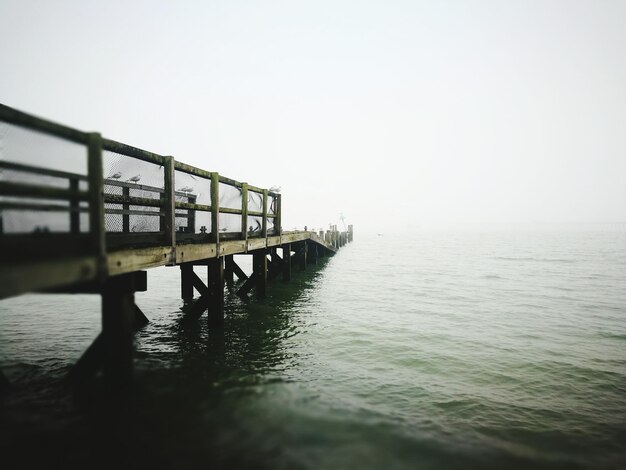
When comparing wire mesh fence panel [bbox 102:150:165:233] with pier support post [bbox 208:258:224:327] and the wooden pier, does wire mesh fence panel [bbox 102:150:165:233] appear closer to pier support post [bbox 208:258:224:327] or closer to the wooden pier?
the wooden pier

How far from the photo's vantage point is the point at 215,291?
24.8ft

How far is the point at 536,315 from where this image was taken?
10.4 m

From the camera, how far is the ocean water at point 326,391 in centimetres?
373

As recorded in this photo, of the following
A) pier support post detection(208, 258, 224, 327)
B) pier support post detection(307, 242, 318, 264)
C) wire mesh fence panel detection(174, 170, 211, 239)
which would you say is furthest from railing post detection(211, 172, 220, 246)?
pier support post detection(307, 242, 318, 264)

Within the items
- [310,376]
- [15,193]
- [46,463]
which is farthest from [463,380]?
[15,193]

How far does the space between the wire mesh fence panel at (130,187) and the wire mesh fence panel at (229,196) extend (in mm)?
1430

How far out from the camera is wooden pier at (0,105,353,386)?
3.04 m

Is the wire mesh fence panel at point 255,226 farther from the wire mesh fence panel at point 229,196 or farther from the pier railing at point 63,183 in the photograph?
the pier railing at point 63,183

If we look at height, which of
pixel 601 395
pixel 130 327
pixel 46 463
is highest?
pixel 130 327

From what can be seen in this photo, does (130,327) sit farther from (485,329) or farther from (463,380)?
(485,329)

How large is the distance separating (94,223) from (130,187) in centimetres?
215

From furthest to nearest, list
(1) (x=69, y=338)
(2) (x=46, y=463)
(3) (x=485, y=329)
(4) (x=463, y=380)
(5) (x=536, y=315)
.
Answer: (5) (x=536, y=315) < (3) (x=485, y=329) < (1) (x=69, y=338) < (4) (x=463, y=380) < (2) (x=46, y=463)

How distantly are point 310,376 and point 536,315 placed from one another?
819 centimetres

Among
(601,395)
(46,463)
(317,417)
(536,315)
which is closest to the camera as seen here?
(46,463)
